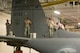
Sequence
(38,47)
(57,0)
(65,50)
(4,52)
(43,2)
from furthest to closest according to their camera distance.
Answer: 1. (4,52)
2. (43,2)
3. (57,0)
4. (38,47)
5. (65,50)

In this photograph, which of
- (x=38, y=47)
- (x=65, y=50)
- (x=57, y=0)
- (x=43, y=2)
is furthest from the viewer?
(x=43, y=2)

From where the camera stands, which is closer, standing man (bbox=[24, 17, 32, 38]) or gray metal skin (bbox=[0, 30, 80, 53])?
gray metal skin (bbox=[0, 30, 80, 53])

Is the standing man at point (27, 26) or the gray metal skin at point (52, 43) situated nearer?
the gray metal skin at point (52, 43)

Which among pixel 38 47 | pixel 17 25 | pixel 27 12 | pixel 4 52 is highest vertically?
pixel 27 12

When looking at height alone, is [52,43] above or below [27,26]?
below

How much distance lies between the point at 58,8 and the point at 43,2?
1934 mm

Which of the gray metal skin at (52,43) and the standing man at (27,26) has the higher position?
the standing man at (27,26)

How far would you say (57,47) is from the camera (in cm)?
435

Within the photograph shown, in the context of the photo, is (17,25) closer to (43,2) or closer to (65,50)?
(65,50)

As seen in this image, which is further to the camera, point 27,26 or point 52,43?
point 27,26

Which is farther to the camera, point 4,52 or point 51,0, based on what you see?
point 4,52

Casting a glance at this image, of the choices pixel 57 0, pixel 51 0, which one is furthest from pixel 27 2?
pixel 51 0

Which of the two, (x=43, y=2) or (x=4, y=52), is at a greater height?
(x=43, y=2)

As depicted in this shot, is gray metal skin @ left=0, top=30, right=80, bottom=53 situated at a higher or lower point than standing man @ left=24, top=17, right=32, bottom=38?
lower
